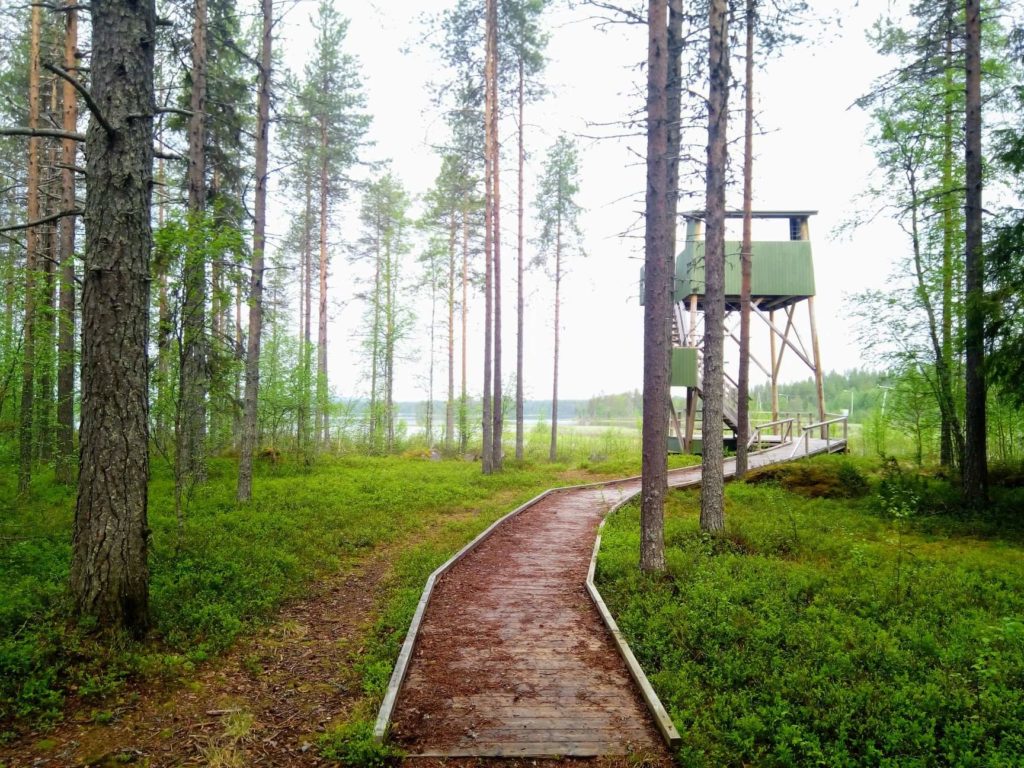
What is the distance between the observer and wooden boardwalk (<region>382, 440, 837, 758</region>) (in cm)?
393

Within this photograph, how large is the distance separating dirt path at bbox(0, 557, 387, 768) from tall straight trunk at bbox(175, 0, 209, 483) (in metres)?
3.31

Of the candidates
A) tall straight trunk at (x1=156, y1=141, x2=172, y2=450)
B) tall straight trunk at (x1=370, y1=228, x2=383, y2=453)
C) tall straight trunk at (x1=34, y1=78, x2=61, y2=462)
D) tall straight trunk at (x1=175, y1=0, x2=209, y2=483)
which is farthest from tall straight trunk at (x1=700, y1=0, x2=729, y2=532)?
tall straight trunk at (x1=370, y1=228, x2=383, y2=453)

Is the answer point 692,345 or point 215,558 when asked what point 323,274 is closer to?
point 692,345

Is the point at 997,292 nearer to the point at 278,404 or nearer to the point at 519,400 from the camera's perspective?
the point at 519,400

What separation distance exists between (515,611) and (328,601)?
8.33 ft

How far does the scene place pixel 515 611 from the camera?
637cm

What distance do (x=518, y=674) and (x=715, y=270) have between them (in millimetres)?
6871

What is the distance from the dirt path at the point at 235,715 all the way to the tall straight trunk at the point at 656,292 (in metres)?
4.05

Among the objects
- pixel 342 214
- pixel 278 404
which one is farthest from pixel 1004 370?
pixel 342 214

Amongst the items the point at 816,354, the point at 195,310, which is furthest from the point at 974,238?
the point at 195,310

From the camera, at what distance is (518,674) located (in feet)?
16.0

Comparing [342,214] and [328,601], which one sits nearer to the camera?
[328,601]

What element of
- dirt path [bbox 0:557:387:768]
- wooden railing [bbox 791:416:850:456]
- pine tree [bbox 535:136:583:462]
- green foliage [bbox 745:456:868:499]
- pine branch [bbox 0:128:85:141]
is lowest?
dirt path [bbox 0:557:387:768]

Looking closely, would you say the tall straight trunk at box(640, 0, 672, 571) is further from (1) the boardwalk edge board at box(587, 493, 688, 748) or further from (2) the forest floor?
(2) the forest floor
